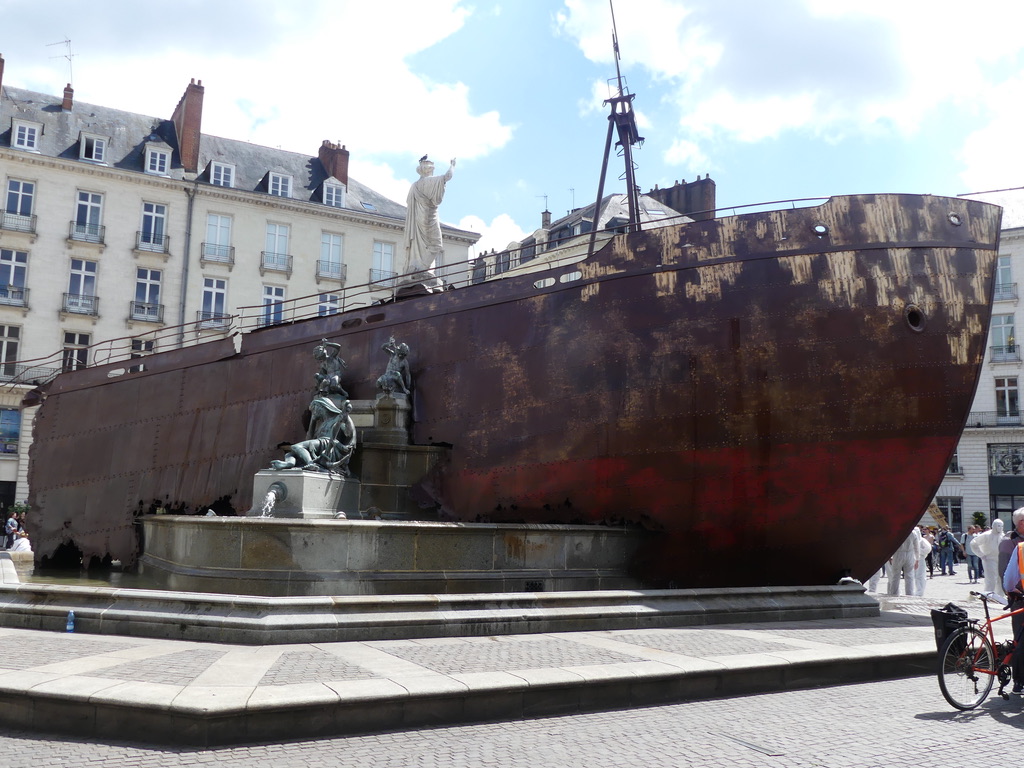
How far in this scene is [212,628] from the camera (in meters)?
7.75

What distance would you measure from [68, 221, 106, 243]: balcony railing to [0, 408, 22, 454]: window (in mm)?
6963

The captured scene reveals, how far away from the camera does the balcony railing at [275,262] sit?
115ft

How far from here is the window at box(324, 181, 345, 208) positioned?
122ft

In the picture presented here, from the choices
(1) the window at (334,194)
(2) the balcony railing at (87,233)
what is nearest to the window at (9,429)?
(2) the balcony railing at (87,233)

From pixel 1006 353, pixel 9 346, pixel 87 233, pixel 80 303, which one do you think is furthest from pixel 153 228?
pixel 1006 353

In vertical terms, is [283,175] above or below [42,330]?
above

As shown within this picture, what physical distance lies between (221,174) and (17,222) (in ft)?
26.5

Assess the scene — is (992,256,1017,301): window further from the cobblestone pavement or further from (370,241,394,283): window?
the cobblestone pavement

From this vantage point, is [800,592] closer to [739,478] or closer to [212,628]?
[739,478]

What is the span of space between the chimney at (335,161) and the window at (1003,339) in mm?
31011

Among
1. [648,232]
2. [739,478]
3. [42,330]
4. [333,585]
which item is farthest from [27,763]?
[42,330]

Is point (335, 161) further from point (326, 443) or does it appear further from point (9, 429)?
point (326, 443)

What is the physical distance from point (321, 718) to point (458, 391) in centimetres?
777

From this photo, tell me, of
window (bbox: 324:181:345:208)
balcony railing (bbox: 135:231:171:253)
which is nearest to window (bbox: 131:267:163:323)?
balcony railing (bbox: 135:231:171:253)
